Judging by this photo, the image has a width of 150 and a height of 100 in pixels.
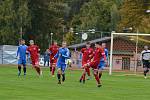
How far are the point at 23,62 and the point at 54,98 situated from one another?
1629 cm

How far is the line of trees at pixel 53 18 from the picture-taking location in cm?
7912

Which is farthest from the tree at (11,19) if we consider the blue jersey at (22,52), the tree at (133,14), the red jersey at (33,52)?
the red jersey at (33,52)

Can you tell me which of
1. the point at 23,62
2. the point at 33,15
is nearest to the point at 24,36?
the point at 33,15

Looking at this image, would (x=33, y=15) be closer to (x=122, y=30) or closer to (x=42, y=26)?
(x=42, y=26)

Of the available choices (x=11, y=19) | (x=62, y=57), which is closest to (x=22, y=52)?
(x=62, y=57)

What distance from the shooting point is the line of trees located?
260 feet

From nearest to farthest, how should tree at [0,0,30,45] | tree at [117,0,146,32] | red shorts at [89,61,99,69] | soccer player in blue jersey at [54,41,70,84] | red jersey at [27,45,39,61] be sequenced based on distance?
red shorts at [89,61,99,69] < soccer player in blue jersey at [54,41,70,84] < red jersey at [27,45,39,61] < tree at [0,0,30,45] < tree at [117,0,146,32]

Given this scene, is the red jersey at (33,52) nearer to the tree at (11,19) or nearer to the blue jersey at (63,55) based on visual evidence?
the blue jersey at (63,55)

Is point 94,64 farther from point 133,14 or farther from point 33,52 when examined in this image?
point 133,14

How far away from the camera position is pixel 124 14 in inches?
3428

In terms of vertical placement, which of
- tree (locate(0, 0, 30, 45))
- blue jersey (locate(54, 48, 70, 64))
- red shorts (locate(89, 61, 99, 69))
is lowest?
red shorts (locate(89, 61, 99, 69))

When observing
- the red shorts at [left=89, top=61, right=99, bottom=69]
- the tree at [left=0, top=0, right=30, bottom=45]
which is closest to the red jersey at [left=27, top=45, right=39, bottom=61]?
the red shorts at [left=89, top=61, right=99, bottom=69]

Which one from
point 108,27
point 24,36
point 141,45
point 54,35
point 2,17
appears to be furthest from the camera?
point 108,27

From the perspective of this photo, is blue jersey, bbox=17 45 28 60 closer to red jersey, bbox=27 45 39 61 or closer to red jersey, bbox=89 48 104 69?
red jersey, bbox=27 45 39 61
